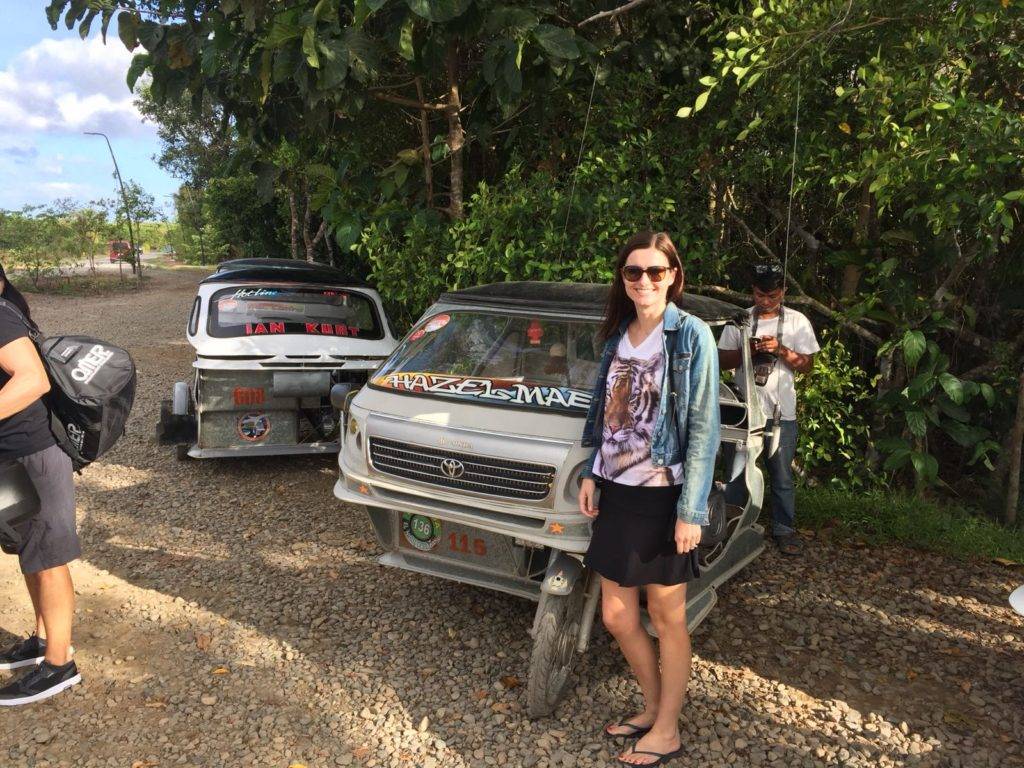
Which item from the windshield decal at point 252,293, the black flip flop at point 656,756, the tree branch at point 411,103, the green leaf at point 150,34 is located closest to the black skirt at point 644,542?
the black flip flop at point 656,756

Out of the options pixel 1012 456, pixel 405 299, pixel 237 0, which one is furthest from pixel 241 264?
pixel 1012 456

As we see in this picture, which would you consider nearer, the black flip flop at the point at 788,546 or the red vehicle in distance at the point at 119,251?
the black flip flop at the point at 788,546

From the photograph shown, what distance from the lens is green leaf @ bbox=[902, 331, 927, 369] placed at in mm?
5277

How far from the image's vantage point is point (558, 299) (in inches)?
167

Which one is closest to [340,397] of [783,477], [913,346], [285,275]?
[783,477]

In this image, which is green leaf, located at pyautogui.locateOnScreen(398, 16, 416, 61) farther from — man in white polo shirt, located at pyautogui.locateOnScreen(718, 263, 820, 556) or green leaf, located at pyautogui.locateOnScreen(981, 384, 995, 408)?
green leaf, located at pyautogui.locateOnScreen(981, 384, 995, 408)

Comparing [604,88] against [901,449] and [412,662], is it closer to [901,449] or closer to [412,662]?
[901,449]

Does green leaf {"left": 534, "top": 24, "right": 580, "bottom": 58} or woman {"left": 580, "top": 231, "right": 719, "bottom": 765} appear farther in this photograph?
green leaf {"left": 534, "top": 24, "right": 580, "bottom": 58}

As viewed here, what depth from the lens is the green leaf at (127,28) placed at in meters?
6.10

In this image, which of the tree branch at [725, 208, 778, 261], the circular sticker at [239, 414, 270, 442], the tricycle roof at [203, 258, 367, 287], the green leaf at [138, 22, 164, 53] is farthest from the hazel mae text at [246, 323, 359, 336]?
the tree branch at [725, 208, 778, 261]

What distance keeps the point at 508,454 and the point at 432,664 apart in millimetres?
1244

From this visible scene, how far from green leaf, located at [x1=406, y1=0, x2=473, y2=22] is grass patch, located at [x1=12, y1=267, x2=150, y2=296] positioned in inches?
1021

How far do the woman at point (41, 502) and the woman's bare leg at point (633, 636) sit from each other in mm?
2443

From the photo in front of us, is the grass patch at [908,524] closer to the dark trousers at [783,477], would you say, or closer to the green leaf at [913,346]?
the dark trousers at [783,477]
